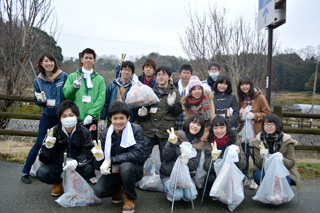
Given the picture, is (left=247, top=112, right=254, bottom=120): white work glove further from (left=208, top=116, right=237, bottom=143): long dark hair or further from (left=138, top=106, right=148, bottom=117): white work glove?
(left=138, top=106, right=148, bottom=117): white work glove

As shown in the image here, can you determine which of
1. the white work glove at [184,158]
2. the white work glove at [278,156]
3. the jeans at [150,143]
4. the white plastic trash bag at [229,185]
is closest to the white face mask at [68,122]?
Result: the jeans at [150,143]

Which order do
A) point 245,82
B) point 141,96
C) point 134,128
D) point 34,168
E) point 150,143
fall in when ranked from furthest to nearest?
point 34,168 < point 245,82 < point 150,143 < point 141,96 < point 134,128

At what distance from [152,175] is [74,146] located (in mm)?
1186

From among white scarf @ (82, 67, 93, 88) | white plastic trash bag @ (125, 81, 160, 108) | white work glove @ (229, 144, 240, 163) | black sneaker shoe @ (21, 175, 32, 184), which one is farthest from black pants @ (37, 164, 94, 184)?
white work glove @ (229, 144, 240, 163)

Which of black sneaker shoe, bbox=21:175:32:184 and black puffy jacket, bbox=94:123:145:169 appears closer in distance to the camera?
black puffy jacket, bbox=94:123:145:169

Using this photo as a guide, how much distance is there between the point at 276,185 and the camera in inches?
117

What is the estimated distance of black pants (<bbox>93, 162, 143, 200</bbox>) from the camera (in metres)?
2.81

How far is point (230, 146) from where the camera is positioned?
301cm

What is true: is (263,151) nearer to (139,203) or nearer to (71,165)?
(139,203)

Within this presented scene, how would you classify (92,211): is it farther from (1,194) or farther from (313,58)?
(313,58)

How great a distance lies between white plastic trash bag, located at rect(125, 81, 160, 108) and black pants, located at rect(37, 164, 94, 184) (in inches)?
40.4

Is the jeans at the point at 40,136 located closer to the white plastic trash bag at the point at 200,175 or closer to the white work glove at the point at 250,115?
the white plastic trash bag at the point at 200,175

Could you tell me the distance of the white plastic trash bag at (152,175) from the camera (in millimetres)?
3480

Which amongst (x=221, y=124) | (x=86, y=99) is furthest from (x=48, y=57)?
(x=221, y=124)
